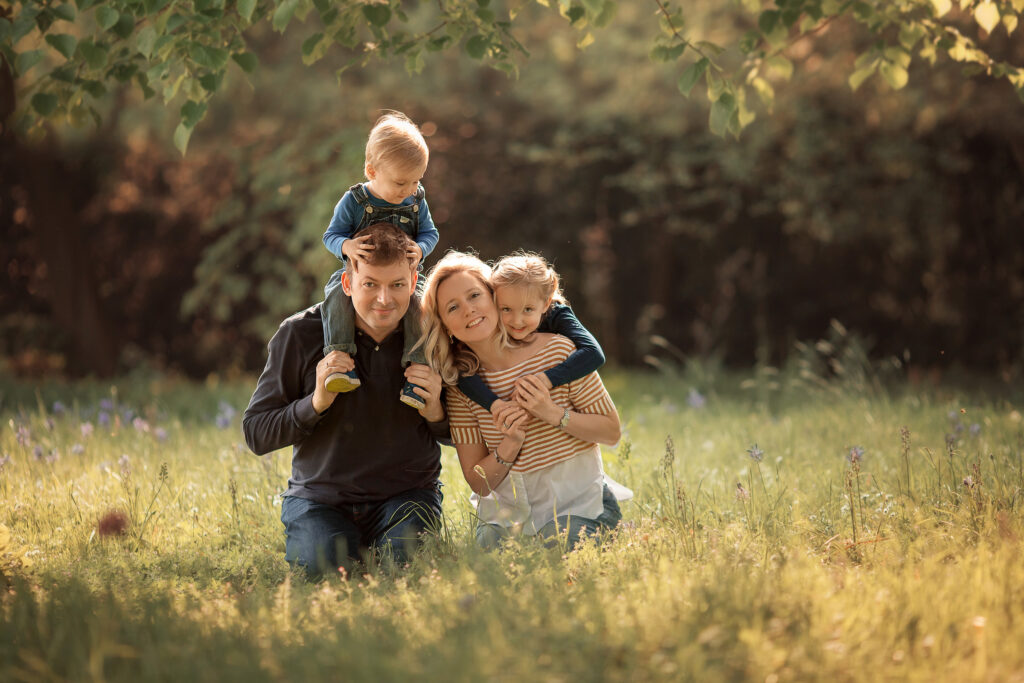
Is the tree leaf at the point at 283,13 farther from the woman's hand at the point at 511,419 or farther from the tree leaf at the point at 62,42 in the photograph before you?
the woman's hand at the point at 511,419

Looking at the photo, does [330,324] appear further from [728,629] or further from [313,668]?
[728,629]

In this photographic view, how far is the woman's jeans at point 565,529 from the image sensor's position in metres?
3.56

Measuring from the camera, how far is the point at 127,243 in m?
10.5

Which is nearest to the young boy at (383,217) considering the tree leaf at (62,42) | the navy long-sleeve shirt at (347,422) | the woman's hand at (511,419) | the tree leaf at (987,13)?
the navy long-sleeve shirt at (347,422)

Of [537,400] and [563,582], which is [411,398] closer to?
[537,400]

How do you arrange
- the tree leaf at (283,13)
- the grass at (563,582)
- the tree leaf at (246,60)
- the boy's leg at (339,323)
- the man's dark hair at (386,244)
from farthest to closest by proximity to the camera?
1. the tree leaf at (246,60)
2. the boy's leg at (339,323)
3. the man's dark hair at (386,244)
4. the tree leaf at (283,13)
5. the grass at (563,582)

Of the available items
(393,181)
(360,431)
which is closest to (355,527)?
(360,431)

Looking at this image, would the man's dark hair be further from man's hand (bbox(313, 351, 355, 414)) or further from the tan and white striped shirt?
the tan and white striped shirt

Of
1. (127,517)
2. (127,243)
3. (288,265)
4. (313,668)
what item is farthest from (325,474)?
(127,243)

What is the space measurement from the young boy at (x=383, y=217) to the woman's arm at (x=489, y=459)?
0.39m

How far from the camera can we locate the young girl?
365cm

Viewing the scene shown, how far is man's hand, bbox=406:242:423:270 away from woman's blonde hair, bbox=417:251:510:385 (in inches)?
4.8

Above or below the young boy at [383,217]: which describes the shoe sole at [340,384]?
below

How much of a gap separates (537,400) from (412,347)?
0.54m
